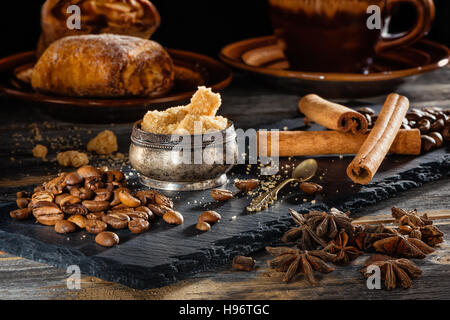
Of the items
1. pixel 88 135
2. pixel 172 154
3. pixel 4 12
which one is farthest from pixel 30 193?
pixel 4 12

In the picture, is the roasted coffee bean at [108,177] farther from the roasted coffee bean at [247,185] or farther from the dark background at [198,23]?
the dark background at [198,23]

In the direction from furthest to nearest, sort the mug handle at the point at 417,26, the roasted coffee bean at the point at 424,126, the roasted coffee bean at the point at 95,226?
the mug handle at the point at 417,26 → the roasted coffee bean at the point at 424,126 → the roasted coffee bean at the point at 95,226

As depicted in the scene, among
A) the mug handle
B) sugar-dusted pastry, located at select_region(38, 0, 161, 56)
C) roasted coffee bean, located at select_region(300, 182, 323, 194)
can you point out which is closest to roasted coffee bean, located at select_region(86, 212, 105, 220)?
roasted coffee bean, located at select_region(300, 182, 323, 194)

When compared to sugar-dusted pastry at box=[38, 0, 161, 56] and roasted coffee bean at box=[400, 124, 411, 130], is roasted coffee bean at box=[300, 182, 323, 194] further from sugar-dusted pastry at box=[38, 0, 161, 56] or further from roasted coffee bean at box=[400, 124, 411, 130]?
sugar-dusted pastry at box=[38, 0, 161, 56]

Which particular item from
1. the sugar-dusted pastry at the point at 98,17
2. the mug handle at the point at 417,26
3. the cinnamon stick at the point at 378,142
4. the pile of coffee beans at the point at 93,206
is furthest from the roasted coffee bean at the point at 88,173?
the mug handle at the point at 417,26

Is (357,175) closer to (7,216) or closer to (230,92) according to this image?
(7,216)
